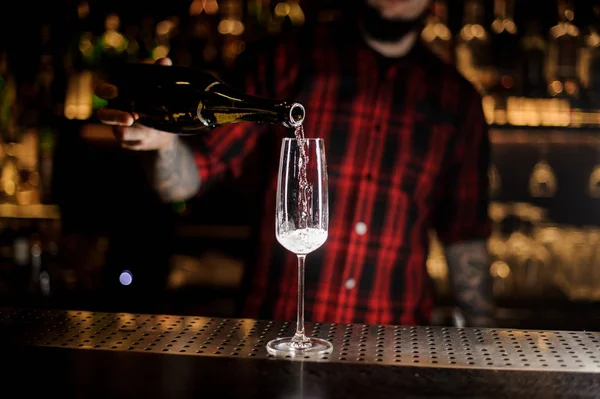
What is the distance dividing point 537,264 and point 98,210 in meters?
1.79

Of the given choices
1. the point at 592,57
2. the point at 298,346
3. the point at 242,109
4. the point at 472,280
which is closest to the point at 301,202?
the point at 298,346

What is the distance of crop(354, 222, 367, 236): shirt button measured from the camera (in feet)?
7.26

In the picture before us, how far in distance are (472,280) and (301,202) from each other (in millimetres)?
1124

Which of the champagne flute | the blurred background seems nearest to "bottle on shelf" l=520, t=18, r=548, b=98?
the blurred background

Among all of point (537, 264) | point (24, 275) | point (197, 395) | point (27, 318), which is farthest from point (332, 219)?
point (24, 275)

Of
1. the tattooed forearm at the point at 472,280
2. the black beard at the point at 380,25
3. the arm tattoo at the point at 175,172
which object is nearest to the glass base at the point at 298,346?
the arm tattoo at the point at 175,172

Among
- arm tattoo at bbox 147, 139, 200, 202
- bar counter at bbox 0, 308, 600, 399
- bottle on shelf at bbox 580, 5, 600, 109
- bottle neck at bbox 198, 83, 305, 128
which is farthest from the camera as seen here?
bottle on shelf at bbox 580, 5, 600, 109

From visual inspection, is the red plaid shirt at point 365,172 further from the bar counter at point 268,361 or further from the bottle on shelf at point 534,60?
the bottle on shelf at point 534,60

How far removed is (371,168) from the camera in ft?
7.34

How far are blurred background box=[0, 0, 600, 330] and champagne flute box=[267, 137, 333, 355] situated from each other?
A: 214cm

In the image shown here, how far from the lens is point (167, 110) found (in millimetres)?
1719

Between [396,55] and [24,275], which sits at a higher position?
[396,55]

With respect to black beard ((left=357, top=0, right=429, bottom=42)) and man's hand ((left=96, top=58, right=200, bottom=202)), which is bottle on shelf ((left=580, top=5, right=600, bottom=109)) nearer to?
black beard ((left=357, top=0, right=429, bottom=42))

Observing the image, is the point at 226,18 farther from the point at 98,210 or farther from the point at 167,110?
the point at 167,110
